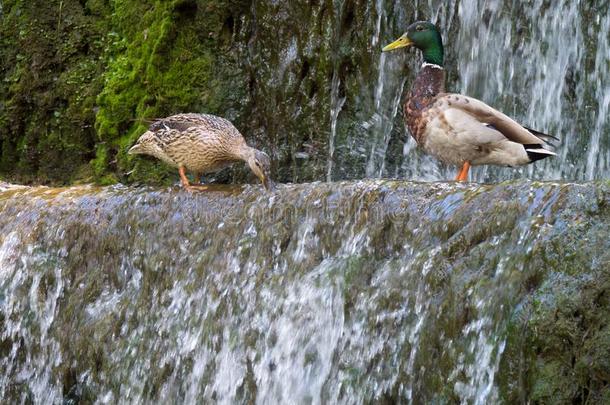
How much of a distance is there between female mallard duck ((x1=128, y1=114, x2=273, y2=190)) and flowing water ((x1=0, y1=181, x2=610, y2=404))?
0.36 meters

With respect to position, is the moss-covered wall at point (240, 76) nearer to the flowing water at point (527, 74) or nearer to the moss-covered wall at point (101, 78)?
the moss-covered wall at point (101, 78)

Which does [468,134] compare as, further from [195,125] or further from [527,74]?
[527,74]

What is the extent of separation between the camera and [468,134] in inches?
221

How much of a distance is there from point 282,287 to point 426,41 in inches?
90.7

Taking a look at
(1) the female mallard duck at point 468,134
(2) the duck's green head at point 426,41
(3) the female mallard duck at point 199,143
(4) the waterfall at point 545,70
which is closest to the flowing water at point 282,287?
(3) the female mallard duck at point 199,143

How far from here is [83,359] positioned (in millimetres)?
5812

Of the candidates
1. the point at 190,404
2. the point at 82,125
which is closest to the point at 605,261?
Answer: the point at 190,404

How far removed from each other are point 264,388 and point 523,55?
4015 mm

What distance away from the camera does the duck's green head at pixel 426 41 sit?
661cm

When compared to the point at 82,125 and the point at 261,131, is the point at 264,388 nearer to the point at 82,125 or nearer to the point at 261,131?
the point at 261,131

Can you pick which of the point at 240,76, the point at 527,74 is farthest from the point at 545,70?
the point at 240,76

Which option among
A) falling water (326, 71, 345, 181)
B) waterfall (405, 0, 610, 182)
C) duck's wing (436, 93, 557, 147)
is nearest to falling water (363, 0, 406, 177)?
falling water (326, 71, 345, 181)

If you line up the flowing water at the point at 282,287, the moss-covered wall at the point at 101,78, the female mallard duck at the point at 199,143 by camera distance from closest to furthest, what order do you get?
the flowing water at the point at 282,287
the female mallard duck at the point at 199,143
the moss-covered wall at the point at 101,78

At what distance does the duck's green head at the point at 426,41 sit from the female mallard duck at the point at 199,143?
1239 millimetres
